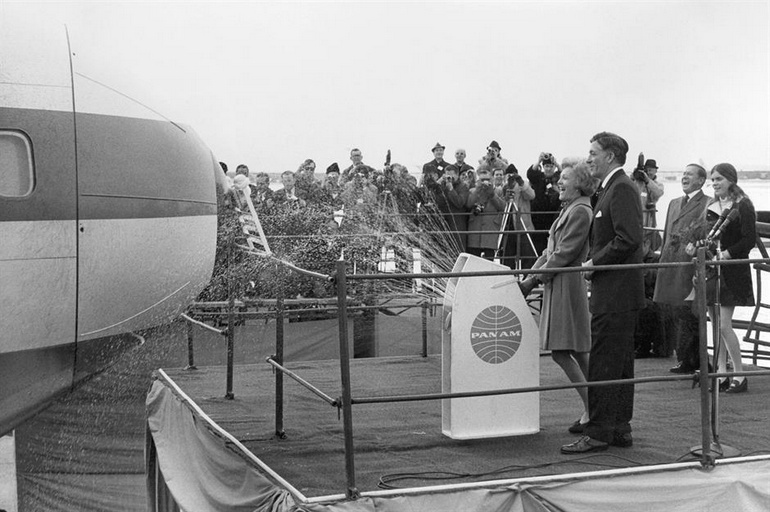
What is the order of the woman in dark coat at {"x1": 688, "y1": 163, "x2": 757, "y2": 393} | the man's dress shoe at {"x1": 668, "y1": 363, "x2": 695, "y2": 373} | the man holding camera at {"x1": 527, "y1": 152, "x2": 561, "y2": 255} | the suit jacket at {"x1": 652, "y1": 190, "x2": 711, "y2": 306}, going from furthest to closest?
the man holding camera at {"x1": 527, "y1": 152, "x2": 561, "y2": 255}, the man's dress shoe at {"x1": 668, "y1": 363, "x2": 695, "y2": 373}, the suit jacket at {"x1": 652, "y1": 190, "x2": 711, "y2": 306}, the woman in dark coat at {"x1": 688, "y1": 163, "x2": 757, "y2": 393}

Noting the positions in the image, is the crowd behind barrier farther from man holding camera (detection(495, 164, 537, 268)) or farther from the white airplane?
the white airplane

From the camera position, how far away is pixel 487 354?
468 cm

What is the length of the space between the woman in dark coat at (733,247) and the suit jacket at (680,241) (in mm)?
247

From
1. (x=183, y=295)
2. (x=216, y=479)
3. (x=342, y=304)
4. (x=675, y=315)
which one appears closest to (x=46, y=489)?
(x=216, y=479)

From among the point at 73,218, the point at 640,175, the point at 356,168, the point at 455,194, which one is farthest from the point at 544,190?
the point at 73,218

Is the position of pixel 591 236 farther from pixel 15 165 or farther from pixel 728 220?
pixel 15 165

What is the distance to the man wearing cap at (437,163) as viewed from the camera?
347 inches

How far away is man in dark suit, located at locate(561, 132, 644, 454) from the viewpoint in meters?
4.47

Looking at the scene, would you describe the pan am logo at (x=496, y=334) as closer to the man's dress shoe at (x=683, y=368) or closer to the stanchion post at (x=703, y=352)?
the stanchion post at (x=703, y=352)

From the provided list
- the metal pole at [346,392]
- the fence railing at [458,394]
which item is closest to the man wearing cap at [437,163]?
the fence railing at [458,394]

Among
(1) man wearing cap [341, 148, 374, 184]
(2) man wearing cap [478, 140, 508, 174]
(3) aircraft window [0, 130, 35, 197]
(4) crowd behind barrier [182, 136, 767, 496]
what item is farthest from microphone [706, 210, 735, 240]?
(3) aircraft window [0, 130, 35, 197]

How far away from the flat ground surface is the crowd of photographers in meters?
1.88

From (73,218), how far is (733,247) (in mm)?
3934

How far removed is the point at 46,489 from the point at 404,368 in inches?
94.2
